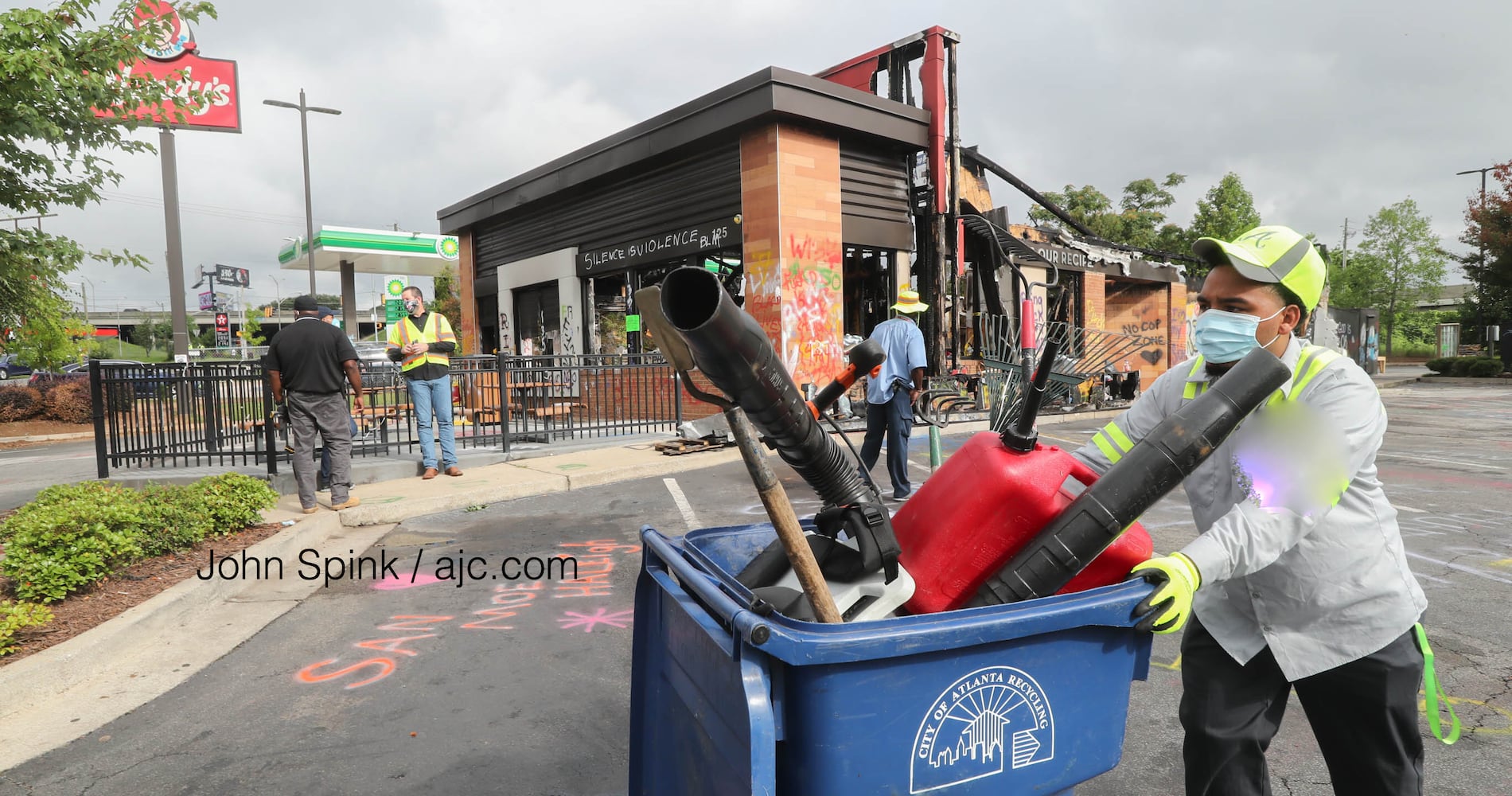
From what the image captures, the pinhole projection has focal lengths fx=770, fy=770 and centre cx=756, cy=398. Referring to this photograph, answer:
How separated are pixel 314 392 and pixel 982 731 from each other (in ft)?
22.7

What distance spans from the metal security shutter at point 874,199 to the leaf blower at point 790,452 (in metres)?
12.4

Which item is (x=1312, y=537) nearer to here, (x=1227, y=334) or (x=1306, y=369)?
(x=1306, y=369)

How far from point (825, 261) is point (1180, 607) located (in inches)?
470

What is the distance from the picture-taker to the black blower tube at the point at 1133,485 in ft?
4.90

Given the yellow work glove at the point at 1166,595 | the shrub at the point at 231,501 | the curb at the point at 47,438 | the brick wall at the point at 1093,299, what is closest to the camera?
the yellow work glove at the point at 1166,595

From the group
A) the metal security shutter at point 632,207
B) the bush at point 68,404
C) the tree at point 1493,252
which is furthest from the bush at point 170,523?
the tree at point 1493,252

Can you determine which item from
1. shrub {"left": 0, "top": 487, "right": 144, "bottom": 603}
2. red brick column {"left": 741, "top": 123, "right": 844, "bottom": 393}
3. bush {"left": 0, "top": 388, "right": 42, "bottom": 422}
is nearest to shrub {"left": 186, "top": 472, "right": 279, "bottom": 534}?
shrub {"left": 0, "top": 487, "right": 144, "bottom": 603}

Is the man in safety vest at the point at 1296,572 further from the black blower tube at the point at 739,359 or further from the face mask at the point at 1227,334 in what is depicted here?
the black blower tube at the point at 739,359

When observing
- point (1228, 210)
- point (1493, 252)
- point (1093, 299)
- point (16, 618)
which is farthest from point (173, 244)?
point (1493, 252)

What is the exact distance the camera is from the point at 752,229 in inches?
508

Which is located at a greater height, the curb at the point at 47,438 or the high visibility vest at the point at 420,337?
the high visibility vest at the point at 420,337

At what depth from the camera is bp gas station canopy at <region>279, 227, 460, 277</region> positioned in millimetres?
25672

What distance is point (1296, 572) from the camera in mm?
1806

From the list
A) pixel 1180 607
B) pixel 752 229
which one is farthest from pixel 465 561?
pixel 752 229
